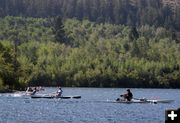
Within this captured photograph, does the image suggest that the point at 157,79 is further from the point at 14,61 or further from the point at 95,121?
the point at 95,121

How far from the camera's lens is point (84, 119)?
5753cm

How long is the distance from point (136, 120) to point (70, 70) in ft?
448

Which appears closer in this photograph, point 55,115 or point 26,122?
point 26,122

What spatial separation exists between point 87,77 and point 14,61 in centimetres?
7117

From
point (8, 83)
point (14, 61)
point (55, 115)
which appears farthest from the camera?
point (14, 61)

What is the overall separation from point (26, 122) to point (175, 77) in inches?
5885

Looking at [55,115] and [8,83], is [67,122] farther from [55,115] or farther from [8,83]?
[8,83]

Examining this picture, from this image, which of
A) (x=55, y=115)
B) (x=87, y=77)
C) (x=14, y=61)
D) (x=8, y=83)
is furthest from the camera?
(x=87, y=77)

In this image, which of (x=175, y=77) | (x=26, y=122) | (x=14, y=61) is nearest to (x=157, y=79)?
(x=175, y=77)

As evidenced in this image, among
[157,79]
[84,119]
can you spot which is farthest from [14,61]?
[157,79]

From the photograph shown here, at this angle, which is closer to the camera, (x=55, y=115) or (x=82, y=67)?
(x=55, y=115)

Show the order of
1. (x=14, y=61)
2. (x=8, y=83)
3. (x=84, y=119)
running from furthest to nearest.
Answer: (x=14, y=61) < (x=8, y=83) < (x=84, y=119)

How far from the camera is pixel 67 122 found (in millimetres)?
53094

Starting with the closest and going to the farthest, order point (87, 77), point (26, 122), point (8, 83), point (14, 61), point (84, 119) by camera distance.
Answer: point (26, 122)
point (84, 119)
point (8, 83)
point (14, 61)
point (87, 77)
